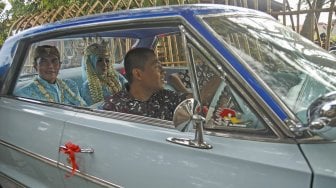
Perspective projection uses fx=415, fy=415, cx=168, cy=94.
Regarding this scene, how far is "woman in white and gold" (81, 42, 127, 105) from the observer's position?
9.71 feet

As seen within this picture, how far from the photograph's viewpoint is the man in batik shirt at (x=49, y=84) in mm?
2904

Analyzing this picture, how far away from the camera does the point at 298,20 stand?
5758 mm

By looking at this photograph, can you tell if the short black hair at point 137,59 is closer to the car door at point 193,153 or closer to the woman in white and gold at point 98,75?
the woman in white and gold at point 98,75

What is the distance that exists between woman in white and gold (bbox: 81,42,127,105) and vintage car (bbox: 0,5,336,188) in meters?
0.30

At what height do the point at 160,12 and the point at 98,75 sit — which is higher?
the point at 160,12

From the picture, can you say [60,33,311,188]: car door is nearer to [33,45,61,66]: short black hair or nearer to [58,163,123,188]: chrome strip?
[58,163,123,188]: chrome strip

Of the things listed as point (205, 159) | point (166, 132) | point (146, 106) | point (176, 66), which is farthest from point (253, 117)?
point (176, 66)

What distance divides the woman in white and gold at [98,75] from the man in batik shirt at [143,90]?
220 millimetres

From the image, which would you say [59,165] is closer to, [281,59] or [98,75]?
[98,75]

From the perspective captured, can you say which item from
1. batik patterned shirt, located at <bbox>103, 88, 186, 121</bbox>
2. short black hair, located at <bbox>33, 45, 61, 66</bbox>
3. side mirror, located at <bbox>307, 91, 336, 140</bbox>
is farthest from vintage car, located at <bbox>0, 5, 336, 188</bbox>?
short black hair, located at <bbox>33, 45, 61, 66</bbox>

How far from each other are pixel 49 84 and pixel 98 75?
0.37 metres

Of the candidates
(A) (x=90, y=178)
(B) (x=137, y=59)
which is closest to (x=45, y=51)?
(B) (x=137, y=59)

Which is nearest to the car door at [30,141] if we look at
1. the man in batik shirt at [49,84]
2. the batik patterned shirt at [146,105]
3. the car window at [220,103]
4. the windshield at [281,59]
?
the man in batik shirt at [49,84]

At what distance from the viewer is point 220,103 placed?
180 cm
